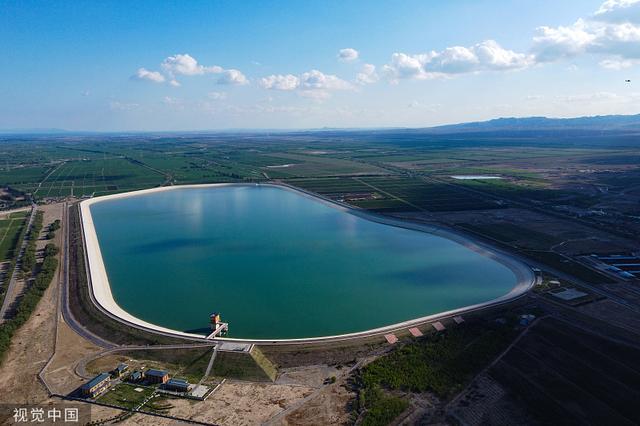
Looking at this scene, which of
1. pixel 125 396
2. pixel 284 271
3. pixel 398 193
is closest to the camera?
pixel 125 396

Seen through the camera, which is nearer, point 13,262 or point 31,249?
point 13,262

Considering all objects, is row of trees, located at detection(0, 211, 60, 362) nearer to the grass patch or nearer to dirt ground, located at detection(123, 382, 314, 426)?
the grass patch

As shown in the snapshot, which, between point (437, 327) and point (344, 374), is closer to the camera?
point (344, 374)

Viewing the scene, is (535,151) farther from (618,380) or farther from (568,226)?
(618,380)

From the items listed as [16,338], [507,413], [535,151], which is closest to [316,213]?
[16,338]

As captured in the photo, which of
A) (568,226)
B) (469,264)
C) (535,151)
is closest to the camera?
(469,264)

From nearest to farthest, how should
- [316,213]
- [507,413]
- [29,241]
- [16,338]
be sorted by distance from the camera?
1. [507,413]
2. [16,338]
3. [29,241]
4. [316,213]

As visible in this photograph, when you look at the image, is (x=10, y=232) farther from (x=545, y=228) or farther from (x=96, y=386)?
(x=545, y=228)

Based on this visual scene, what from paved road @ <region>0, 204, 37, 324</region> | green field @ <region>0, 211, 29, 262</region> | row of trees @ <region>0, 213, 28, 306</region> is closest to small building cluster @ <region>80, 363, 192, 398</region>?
paved road @ <region>0, 204, 37, 324</region>

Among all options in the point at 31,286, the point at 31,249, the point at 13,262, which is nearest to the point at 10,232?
the point at 31,249
